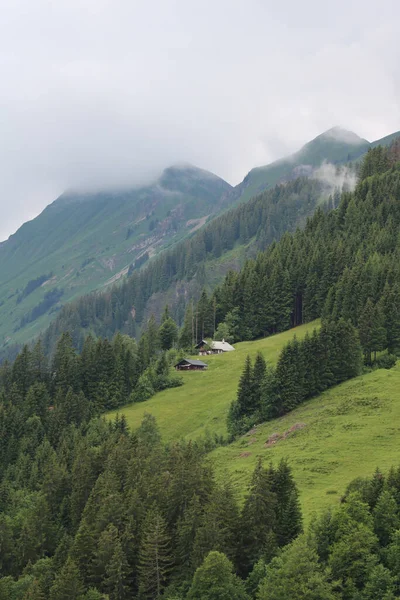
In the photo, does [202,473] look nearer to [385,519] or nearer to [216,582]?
[216,582]

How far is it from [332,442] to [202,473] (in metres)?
18.6

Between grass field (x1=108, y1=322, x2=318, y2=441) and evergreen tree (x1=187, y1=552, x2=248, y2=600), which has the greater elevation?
grass field (x1=108, y1=322, x2=318, y2=441)

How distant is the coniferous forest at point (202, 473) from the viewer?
141 ft

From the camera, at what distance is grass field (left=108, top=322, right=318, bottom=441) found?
93.3 m

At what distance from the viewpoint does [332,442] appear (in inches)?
2665

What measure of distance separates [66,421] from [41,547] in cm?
4024

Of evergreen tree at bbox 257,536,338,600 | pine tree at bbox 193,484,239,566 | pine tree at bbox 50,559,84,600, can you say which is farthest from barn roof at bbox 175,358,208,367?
evergreen tree at bbox 257,536,338,600

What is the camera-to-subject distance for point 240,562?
48.4 m

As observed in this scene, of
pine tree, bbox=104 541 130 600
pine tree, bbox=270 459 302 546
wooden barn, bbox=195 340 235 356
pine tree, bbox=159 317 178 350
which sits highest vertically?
pine tree, bbox=159 317 178 350

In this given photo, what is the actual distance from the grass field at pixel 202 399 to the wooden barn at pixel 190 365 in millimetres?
1651

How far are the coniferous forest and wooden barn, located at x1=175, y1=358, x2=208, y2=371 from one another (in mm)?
3786

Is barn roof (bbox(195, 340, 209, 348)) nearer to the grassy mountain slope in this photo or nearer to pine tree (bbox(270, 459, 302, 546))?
the grassy mountain slope

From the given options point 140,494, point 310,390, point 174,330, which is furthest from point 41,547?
point 174,330

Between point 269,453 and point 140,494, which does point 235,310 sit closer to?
point 269,453
